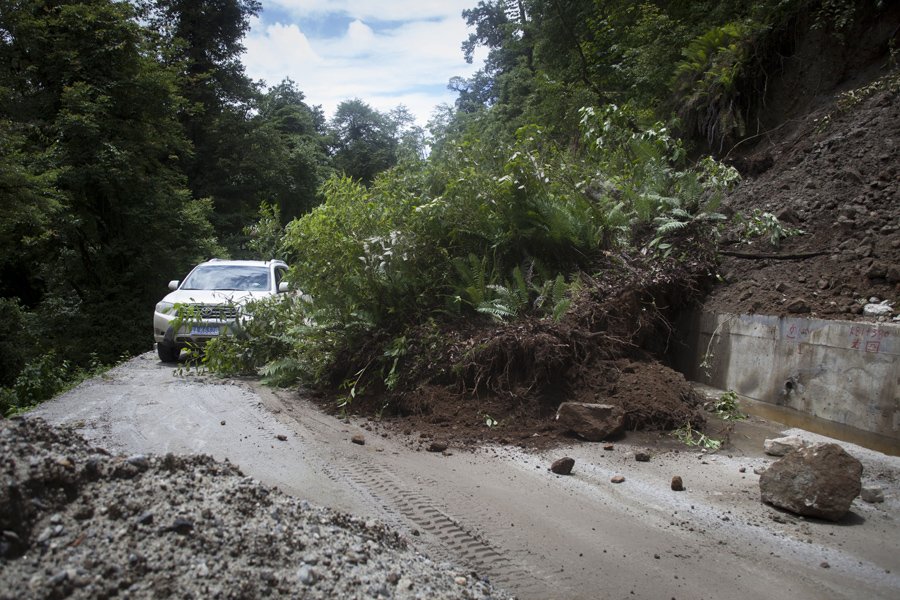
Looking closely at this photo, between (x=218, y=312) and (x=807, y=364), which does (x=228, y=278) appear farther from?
(x=807, y=364)

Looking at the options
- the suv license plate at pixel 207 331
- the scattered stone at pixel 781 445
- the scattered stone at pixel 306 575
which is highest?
the scattered stone at pixel 306 575

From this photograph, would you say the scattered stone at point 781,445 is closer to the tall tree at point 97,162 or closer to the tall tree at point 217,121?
the tall tree at point 97,162

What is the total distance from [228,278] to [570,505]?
879cm

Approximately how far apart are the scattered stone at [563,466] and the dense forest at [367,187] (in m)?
1.61

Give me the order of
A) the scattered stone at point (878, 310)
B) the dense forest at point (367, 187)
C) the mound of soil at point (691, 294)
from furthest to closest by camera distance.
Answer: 1. the dense forest at point (367, 187)
2. the mound of soil at point (691, 294)
3. the scattered stone at point (878, 310)

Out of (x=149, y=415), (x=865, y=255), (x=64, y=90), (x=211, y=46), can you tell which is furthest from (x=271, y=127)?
(x=865, y=255)

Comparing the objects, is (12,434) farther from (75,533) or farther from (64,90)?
(64,90)

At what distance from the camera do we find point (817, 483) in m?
3.21

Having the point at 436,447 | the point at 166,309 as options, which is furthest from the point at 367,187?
the point at 436,447

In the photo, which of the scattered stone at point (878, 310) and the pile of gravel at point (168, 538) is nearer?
the pile of gravel at point (168, 538)

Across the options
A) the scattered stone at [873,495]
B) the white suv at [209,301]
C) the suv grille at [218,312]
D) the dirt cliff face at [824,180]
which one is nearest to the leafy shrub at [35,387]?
the white suv at [209,301]

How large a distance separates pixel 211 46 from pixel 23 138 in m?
16.8

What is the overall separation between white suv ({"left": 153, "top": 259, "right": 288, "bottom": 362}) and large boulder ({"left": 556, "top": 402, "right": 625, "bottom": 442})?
4.71m

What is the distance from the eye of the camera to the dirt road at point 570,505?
262cm
